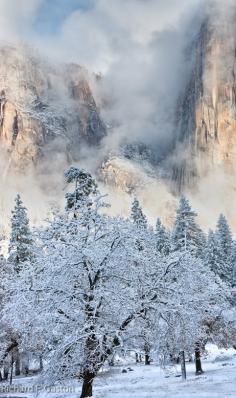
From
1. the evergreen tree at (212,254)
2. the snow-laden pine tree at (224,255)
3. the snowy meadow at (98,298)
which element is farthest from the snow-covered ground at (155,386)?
the snow-laden pine tree at (224,255)

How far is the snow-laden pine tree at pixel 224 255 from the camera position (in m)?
62.6

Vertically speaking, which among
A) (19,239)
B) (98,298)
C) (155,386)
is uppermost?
(19,239)

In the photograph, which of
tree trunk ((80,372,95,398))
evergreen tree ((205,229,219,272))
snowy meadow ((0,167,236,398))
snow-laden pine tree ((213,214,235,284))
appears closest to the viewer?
snowy meadow ((0,167,236,398))

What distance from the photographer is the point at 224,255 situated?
67438mm

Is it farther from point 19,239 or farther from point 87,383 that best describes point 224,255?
point 87,383

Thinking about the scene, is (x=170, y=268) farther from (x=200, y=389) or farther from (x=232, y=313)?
(x=232, y=313)

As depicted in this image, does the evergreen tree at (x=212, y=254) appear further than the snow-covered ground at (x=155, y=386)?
Yes

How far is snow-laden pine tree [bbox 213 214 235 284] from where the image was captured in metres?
62.6

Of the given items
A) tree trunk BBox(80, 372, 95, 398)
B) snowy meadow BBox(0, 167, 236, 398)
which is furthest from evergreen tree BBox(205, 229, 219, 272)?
tree trunk BBox(80, 372, 95, 398)

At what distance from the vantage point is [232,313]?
39844 mm

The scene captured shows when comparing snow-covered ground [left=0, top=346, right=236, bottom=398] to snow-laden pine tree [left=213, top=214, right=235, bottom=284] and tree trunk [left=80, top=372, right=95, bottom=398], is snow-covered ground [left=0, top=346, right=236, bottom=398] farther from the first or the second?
snow-laden pine tree [left=213, top=214, right=235, bottom=284]

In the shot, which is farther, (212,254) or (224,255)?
(224,255)

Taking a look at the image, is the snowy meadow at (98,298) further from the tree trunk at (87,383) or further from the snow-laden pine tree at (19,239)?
the snow-laden pine tree at (19,239)

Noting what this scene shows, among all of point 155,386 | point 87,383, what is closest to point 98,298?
point 87,383
